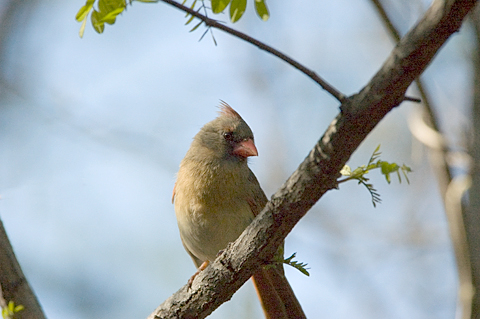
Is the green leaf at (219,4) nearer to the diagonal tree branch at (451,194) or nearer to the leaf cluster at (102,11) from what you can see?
the leaf cluster at (102,11)

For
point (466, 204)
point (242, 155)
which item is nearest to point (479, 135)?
point (466, 204)

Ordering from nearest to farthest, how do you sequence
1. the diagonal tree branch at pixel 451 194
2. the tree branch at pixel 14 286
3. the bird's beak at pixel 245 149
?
the tree branch at pixel 14 286
the diagonal tree branch at pixel 451 194
the bird's beak at pixel 245 149

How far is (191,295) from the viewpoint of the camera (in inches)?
110

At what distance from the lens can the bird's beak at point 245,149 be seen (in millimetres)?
4109

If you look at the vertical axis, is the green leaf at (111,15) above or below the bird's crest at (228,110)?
below

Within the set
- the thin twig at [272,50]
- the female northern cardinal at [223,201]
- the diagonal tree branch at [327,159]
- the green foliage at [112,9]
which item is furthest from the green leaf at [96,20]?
the female northern cardinal at [223,201]

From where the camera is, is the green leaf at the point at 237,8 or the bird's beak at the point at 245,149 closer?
the green leaf at the point at 237,8

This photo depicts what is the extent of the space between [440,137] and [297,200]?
8.37ft

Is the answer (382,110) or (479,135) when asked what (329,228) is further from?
(382,110)

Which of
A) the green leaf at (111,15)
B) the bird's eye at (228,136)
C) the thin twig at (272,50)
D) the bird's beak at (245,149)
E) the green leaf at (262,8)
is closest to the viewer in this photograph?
the thin twig at (272,50)

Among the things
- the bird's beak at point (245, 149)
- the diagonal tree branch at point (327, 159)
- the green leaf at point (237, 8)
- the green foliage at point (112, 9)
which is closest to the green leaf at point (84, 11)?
the green foliage at point (112, 9)

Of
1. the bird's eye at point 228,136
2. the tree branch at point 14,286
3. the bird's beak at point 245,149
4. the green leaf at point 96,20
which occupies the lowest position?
the tree branch at point 14,286

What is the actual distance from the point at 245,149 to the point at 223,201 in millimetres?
615

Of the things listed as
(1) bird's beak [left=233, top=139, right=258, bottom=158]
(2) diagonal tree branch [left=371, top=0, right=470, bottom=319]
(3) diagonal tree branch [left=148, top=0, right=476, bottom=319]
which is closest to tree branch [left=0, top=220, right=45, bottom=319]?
(3) diagonal tree branch [left=148, top=0, right=476, bottom=319]
